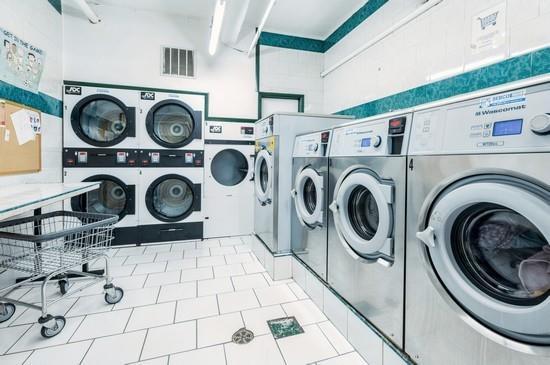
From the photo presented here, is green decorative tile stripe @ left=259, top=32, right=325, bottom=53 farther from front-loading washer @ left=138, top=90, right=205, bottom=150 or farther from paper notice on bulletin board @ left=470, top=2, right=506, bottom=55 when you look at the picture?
paper notice on bulletin board @ left=470, top=2, right=506, bottom=55

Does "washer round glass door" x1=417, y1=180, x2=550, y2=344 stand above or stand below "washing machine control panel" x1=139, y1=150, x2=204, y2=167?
below

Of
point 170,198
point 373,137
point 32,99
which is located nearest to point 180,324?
point 373,137

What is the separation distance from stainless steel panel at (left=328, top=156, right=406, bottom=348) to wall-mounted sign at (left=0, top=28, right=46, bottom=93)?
2912 millimetres

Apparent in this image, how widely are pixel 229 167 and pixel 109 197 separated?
65.4 inches

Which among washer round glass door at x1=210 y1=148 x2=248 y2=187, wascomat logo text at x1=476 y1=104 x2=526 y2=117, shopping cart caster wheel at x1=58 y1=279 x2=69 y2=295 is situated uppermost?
wascomat logo text at x1=476 y1=104 x2=526 y2=117

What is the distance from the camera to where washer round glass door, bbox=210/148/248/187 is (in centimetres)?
400

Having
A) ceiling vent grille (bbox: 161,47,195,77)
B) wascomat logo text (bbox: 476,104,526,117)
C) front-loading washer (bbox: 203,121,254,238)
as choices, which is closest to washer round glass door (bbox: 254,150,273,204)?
front-loading washer (bbox: 203,121,254,238)

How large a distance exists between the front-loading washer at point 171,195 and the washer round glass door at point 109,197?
22cm

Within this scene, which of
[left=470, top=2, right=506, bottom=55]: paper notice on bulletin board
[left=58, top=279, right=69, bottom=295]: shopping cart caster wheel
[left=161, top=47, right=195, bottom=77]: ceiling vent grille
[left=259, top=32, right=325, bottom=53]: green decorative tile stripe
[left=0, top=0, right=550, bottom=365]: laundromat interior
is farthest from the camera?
[left=259, top=32, right=325, bottom=53]: green decorative tile stripe

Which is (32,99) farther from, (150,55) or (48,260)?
(48,260)

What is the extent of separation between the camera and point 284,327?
1866 millimetres

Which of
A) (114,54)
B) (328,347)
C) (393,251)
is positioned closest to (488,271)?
(393,251)

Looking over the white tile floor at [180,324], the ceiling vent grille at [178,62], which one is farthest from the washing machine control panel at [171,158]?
the white tile floor at [180,324]

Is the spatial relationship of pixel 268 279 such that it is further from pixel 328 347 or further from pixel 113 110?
A: pixel 113 110
